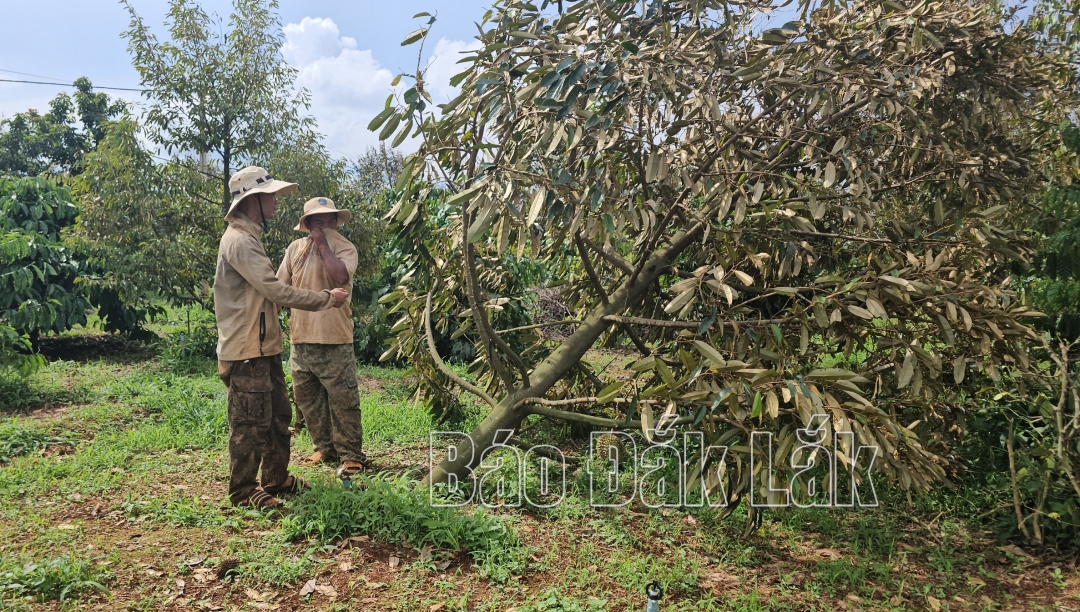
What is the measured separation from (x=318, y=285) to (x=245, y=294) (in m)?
0.71

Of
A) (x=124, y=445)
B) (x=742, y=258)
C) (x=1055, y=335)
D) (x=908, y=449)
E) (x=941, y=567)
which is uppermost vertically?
(x=742, y=258)

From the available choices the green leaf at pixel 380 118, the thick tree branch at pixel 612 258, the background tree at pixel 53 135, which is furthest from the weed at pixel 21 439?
the background tree at pixel 53 135

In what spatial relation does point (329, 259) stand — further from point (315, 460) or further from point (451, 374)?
point (315, 460)

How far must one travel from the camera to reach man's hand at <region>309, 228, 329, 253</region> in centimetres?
437

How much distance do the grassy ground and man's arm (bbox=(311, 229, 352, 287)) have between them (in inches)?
48.2

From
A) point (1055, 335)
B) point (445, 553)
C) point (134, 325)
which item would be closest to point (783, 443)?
point (445, 553)

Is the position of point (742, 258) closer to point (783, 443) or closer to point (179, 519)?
point (783, 443)

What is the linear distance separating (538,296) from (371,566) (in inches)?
264

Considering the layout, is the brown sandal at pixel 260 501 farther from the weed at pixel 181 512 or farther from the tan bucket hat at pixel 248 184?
the tan bucket hat at pixel 248 184

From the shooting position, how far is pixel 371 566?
3189 millimetres

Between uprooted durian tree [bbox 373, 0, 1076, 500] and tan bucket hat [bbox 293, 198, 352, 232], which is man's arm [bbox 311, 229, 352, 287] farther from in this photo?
uprooted durian tree [bbox 373, 0, 1076, 500]

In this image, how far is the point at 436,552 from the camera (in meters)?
3.32

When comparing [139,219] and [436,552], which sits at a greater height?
[139,219]

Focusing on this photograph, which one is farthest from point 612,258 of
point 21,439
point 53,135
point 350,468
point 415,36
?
point 53,135
